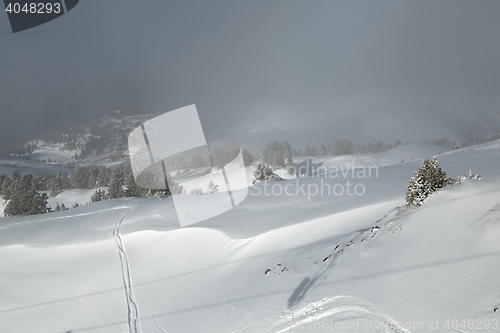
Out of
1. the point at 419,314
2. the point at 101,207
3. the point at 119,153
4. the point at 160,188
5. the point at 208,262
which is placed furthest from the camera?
the point at 119,153

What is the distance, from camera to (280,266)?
10.0 metres

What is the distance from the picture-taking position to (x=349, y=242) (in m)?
9.34

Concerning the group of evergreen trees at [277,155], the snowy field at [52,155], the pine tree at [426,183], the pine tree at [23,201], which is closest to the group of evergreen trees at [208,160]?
the group of evergreen trees at [277,155]

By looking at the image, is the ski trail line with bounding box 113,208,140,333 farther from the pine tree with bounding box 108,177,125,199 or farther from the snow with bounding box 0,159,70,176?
the snow with bounding box 0,159,70,176

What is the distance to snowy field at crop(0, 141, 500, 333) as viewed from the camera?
615cm

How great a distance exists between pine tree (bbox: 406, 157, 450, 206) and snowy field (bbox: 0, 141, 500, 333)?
507mm

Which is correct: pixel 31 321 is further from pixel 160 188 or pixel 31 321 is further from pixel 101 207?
pixel 160 188

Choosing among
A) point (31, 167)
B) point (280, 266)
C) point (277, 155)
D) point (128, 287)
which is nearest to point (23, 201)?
point (128, 287)

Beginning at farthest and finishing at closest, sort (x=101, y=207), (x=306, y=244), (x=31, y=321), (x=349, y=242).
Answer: (x=101, y=207), (x=31, y=321), (x=306, y=244), (x=349, y=242)

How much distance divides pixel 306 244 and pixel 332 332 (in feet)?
17.0

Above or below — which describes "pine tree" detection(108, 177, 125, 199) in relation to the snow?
below

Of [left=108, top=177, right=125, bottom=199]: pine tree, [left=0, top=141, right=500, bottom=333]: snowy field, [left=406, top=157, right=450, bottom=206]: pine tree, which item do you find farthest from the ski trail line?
[left=108, top=177, right=125, bottom=199]: pine tree

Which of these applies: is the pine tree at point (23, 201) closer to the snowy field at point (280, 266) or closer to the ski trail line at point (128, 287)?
the snowy field at point (280, 266)

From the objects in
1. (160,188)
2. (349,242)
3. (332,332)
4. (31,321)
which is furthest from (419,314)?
(160,188)
